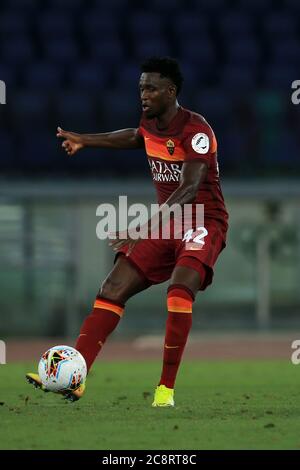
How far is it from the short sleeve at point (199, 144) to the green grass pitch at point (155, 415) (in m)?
1.66

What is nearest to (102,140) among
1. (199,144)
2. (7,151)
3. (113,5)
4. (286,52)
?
(199,144)

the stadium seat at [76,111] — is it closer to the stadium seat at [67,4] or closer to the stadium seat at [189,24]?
the stadium seat at [189,24]

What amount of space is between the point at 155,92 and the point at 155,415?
213 centimetres

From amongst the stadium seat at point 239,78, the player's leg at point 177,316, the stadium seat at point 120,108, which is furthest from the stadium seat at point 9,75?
the player's leg at point 177,316

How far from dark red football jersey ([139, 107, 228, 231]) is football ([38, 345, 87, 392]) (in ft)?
4.26

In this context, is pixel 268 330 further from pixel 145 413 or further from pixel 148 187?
pixel 145 413

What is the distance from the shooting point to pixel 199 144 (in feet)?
25.0

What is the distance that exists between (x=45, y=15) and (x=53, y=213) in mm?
4299

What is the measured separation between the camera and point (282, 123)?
17.2 meters

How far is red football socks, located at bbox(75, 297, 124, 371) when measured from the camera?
25.2 ft

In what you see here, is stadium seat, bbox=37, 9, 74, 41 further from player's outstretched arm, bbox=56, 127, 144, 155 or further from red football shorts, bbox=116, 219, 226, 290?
red football shorts, bbox=116, 219, 226, 290

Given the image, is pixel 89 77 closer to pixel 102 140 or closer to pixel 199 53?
pixel 199 53

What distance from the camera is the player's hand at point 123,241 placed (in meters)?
7.38
